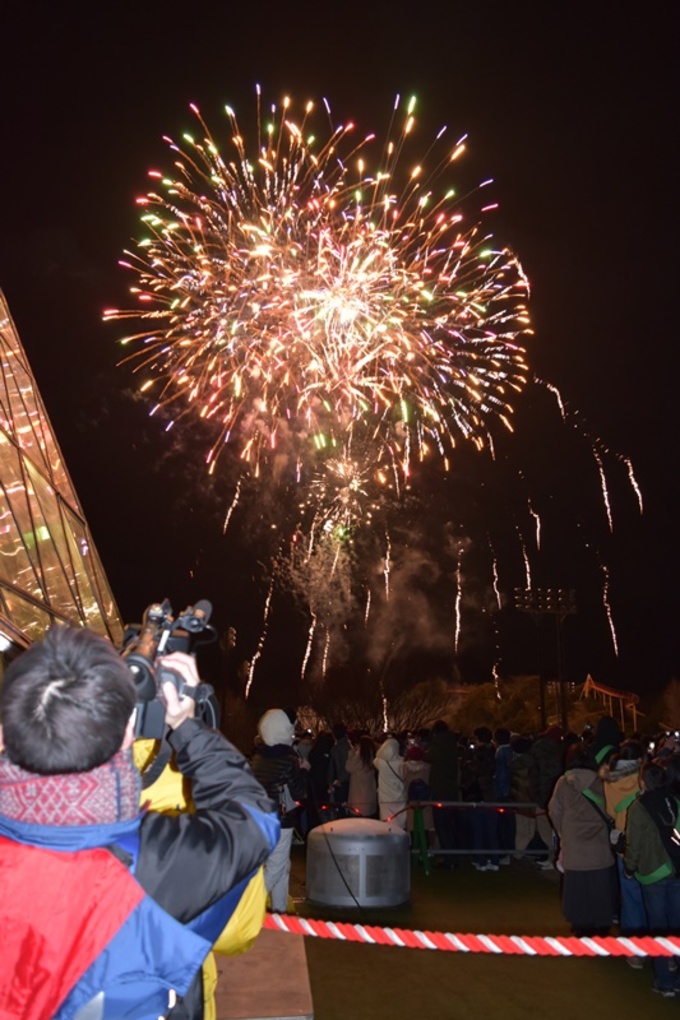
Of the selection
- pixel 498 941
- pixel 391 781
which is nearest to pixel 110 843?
pixel 498 941

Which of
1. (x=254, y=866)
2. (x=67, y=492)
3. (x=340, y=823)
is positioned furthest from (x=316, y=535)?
(x=254, y=866)

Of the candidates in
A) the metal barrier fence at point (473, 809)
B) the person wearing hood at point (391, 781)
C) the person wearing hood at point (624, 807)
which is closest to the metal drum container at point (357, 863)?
the person wearing hood at point (624, 807)

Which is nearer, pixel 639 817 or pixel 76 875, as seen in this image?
pixel 76 875

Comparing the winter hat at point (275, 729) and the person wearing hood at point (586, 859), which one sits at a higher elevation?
the winter hat at point (275, 729)

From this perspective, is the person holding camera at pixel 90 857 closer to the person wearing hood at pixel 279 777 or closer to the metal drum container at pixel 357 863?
the person wearing hood at pixel 279 777

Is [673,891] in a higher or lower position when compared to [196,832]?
lower

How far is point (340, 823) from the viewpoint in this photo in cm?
952

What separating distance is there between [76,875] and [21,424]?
40.2ft

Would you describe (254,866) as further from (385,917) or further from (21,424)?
(21,424)

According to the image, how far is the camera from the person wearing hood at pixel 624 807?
7.66 m

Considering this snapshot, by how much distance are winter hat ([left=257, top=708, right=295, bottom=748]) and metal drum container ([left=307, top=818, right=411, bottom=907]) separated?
1367 mm

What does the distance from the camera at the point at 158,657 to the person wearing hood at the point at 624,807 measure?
604 centimetres

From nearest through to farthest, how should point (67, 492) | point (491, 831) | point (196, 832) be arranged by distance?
point (196, 832)
point (491, 831)
point (67, 492)

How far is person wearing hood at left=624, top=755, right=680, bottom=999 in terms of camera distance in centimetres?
699
